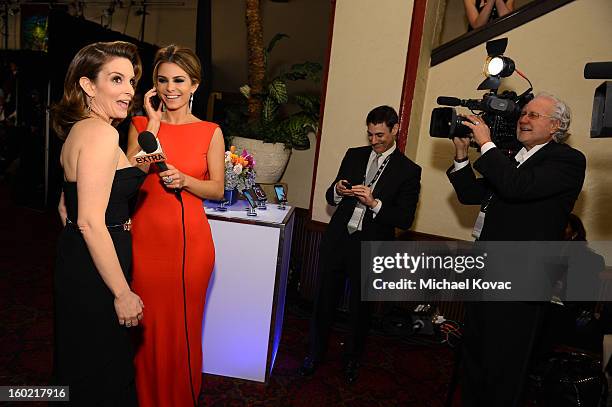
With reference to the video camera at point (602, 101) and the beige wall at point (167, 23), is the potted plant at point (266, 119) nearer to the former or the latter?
the video camera at point (602, 101)

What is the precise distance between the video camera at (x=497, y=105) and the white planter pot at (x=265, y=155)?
205 centimetres

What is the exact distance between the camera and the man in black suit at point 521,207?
1978mm

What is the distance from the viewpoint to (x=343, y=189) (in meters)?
2.71

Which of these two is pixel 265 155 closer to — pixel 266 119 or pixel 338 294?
pixel 266 119

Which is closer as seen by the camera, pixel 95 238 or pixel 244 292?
pixel 95 238

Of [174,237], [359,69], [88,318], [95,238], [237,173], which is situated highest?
[359,69]

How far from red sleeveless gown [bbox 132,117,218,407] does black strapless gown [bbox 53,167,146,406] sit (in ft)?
1.49

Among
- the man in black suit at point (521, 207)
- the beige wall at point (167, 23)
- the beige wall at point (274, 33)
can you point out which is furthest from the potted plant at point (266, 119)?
the beige wall at point (167, 23)

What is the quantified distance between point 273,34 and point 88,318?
7.07 meters

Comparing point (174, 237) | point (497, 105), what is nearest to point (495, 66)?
point (497, 105)

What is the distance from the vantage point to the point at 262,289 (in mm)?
2588

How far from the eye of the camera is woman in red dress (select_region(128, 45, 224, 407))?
6.66 feet

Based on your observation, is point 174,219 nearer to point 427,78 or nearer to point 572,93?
point 427,78

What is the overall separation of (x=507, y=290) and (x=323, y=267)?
1.13 meters
